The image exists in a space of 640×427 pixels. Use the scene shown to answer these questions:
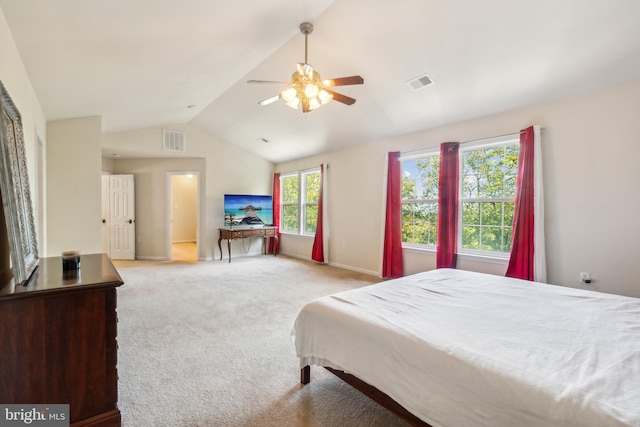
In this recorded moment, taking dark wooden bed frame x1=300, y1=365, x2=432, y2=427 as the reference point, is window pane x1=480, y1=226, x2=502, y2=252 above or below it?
above

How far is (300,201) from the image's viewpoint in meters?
6.93

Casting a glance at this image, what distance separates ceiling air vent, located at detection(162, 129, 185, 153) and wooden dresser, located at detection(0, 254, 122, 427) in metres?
5.00

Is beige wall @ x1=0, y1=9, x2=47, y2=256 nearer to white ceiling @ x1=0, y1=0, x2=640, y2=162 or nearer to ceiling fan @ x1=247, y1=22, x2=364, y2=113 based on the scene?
white ceiling @ x1=0, y1=0, x2=640, y2=162

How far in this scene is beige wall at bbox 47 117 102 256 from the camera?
398cm

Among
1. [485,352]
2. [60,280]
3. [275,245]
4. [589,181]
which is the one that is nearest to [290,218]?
[275,245]

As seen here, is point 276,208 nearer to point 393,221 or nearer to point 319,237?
point 319,237

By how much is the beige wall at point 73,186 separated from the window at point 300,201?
3.81 metres

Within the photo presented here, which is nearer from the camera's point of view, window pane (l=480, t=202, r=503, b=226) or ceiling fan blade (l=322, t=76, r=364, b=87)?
ceiling fan blade (l=322, t=76, r=364, b=87)

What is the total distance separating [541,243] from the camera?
10.7 feet

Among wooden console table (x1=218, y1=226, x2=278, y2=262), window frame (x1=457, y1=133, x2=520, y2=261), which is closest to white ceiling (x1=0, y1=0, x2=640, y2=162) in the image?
window frame (x1=457, y1=133, x2=520, y2=261)

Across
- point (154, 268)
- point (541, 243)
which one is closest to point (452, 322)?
point (541, 243)

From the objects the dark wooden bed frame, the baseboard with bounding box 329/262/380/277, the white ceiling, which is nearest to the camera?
the dark wooden bed frame

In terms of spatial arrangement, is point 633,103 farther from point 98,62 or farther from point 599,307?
point 98,62

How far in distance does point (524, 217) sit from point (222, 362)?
3442 millimetres
